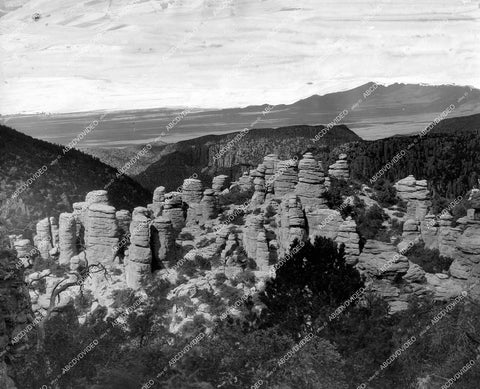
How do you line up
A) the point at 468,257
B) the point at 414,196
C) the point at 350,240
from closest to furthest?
the point at 468,257
the point at 350,240
the point at 414,196

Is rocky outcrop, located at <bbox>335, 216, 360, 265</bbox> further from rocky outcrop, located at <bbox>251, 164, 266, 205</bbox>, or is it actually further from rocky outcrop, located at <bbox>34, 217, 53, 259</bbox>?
rocky outcrop, located at <bbox>34, 217, 53, 259</bbox>

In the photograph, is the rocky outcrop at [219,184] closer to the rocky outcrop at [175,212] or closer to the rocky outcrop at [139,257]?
the rocky outcrop at [175,212]

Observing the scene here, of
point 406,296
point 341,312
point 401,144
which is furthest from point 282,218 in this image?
point 401,144

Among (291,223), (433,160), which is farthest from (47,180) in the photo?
(433,160)

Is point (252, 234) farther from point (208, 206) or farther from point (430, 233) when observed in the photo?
point (430, 233)

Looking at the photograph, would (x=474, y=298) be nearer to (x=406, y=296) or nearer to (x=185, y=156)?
(x=406, y=296)

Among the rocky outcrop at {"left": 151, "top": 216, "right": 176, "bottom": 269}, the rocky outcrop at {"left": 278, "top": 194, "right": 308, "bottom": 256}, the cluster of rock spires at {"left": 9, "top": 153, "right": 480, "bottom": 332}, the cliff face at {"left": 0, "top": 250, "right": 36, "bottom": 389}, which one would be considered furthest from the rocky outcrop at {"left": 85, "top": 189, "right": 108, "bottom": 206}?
the cliff face at {"left": 0, "top": 250, "right": 36, "bottom": 389}

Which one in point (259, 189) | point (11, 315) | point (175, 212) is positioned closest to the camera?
point (11, 315)
